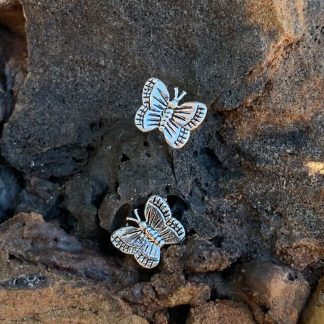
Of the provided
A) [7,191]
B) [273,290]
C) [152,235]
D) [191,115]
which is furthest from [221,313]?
[7,191]

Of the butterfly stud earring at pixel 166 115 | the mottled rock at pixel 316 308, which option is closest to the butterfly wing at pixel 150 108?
the butterfly stud earring at pixel 166 115

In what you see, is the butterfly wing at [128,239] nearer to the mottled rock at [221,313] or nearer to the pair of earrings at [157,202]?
the pair of earrings at [157,202]

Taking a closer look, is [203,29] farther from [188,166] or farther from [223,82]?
[188,166]

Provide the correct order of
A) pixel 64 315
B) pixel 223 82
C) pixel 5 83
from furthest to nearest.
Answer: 1. pixel 5 83
2. pixel 223 82
3. pixel 64 315

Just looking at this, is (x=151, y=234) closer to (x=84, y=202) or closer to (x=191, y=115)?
(x=84, y=202)

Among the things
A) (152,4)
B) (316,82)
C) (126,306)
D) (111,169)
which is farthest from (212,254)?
(152,4)
